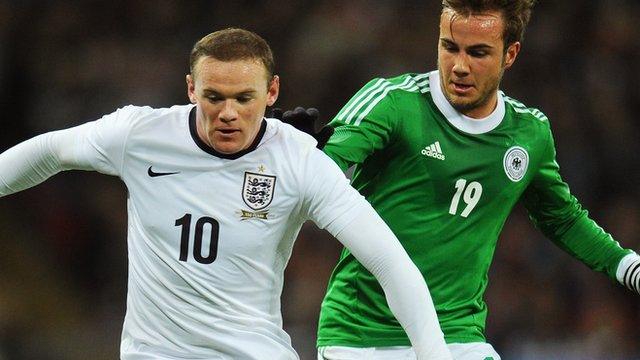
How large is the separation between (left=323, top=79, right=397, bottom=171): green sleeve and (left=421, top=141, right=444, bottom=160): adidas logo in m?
0.15

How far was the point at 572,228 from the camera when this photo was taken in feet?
15.7

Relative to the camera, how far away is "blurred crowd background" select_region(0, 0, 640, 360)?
7.68 m

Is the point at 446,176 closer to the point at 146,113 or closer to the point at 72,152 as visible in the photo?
the point at 146,113

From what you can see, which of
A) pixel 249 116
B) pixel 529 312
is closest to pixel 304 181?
pixel 249 116

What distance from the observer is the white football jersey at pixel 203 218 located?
11.9ft

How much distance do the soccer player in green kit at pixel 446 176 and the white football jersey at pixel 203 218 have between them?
55 cm

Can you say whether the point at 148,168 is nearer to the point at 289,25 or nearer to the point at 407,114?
the point at 407,114

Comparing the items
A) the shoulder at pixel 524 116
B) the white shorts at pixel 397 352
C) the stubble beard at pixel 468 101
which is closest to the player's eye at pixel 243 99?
the stubble beard at pixel 468 101

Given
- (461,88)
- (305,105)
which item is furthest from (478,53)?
(305,105)

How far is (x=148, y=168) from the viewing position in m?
3.71

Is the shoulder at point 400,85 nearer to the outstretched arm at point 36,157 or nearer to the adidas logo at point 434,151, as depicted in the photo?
the adidas logo at point 434,151

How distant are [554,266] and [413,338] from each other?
5000mm

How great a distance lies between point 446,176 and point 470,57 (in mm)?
429

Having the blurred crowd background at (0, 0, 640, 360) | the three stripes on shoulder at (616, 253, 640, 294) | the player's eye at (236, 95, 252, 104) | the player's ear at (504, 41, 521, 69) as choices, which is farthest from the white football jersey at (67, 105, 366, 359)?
the blurred crowd background at (0, 0, 640, 360)
